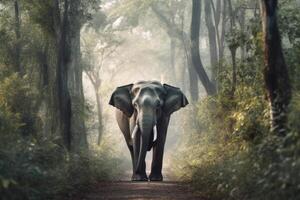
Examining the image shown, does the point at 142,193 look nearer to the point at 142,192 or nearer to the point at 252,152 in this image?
the point at 142,192

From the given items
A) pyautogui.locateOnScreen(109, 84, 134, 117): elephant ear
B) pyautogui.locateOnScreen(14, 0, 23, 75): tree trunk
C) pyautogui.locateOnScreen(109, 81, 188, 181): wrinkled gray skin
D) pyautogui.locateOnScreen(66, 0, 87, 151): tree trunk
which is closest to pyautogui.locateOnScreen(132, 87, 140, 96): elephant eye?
pyautogui.locateOnScreen(109, 81, 188, 181): wrinkled gray skin

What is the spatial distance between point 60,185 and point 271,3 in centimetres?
550

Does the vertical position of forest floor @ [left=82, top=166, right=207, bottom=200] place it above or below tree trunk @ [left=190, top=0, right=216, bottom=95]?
below

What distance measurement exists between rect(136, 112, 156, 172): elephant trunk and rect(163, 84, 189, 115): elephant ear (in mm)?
1456

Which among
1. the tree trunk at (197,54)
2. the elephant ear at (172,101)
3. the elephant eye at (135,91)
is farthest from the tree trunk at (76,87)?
the tree trunk at (197,54)

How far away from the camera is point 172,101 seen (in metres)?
21.2

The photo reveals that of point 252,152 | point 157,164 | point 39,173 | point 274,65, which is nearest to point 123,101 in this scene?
point 157,164

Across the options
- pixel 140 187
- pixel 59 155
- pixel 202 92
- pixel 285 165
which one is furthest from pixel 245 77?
pixel 202 92

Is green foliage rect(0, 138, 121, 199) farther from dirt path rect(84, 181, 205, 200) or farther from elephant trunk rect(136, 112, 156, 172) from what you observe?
elephant trunk rect(136, 112, 156, 172)

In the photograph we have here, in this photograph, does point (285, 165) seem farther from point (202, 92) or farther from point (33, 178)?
point (202, 92)

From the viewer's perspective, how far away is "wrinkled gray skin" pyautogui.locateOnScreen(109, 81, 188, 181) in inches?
762

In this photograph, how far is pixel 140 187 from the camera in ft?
52.5

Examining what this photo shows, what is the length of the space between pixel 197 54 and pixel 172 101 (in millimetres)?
7609

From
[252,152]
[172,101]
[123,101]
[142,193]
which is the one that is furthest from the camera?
[123,101]
